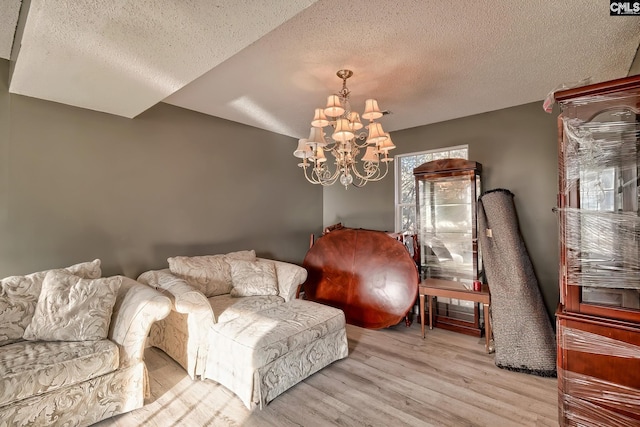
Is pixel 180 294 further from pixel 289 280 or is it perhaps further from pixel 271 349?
pixel 289 280

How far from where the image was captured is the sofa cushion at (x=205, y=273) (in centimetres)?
288

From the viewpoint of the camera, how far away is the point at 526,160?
321cm

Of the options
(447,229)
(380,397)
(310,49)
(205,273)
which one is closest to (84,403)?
(205,273)

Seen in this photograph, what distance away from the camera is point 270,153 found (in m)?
4.23

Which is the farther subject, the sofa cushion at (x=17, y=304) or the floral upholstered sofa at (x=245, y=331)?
the floral upholstered sofa at (x=245, y=331)

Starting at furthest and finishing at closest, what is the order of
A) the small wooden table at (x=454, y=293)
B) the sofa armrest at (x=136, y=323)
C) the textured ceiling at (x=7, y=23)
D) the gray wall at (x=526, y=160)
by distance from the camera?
the gray wall at (x=526, y=160)
the small wooden table at (x=454, y=293)
the sofa armrest at (x=136, y=323)
the textured ceiling at (x=7, y=23)

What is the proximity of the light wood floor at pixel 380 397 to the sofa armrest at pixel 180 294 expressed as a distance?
1.94 feet

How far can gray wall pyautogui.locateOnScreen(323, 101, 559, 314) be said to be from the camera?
3.10 metres

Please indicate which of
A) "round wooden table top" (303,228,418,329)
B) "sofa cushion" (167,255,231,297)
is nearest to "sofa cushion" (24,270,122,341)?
"sofa cushion" (167,255,231,297)

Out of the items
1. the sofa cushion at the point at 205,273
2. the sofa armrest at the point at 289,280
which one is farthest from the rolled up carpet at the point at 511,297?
the sofa cushion at the point at 205,273

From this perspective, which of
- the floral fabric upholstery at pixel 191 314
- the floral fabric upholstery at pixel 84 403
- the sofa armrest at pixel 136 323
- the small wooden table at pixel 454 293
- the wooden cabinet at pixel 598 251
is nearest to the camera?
the wooden cabinet at pixel 598 251

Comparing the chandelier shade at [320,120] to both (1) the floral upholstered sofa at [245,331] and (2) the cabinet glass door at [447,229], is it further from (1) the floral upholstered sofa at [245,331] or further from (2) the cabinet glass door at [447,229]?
(2) the cabinet glass door at [447,229]

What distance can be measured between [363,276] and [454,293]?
993mm

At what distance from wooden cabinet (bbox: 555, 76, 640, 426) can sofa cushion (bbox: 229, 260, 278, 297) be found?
7.59 ft
